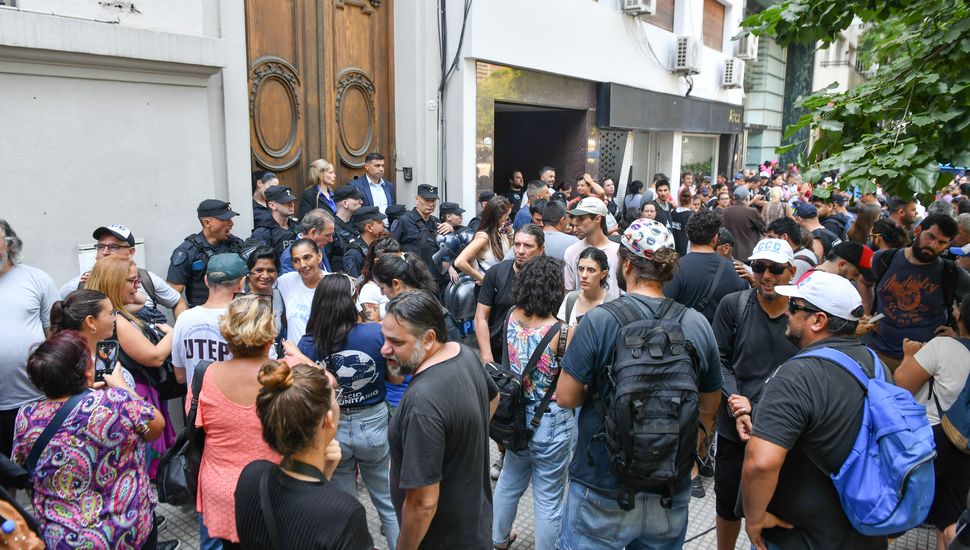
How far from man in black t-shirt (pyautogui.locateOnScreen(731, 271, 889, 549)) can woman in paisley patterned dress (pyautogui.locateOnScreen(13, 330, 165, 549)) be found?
2524 millimetres

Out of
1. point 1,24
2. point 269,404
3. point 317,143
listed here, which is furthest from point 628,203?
point 269,404

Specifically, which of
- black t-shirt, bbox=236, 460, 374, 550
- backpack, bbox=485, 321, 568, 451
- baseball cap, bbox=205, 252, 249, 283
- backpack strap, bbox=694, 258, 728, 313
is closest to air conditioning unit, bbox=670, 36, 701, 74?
backpack strap, bbox=694, 258, 728, 313

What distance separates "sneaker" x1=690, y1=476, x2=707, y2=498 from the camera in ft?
15.5

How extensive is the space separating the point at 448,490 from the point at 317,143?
5995mm

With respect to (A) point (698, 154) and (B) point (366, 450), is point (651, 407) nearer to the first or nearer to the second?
(B) point (366, 450)

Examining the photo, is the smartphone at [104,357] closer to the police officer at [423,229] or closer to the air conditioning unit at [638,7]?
the police officer at [423,229]

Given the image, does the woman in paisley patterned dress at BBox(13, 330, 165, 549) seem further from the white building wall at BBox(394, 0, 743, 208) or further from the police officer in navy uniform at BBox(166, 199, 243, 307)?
the white building wall at BBox(394, 0, 743, 208)

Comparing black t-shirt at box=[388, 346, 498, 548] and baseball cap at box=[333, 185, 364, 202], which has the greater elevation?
baseball cap at box=[333, 185, 364, 202]

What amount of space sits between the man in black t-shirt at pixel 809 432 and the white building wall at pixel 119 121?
508 cm

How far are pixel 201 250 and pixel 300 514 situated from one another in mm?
3677

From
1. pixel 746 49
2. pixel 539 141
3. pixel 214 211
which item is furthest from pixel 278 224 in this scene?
pixel 746 49

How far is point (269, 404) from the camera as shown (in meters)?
2.13

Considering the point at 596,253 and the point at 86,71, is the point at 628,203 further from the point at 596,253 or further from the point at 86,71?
the point at 86,71

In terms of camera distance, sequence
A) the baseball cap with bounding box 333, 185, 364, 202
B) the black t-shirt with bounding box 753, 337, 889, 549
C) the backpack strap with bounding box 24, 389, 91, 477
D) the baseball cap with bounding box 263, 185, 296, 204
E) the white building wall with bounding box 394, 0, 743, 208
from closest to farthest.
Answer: the black t-shirt with bounding box 753, 337, 889, 549 < the backpack strap with bounding box 24, 389, 91, 477 < the baseball cap with bounding box 263, 185, 296, 204 < the baseball cap with bounding box 333, 185, 364, 202 < the white building wall with bounding box 394, 0, 743, 208
